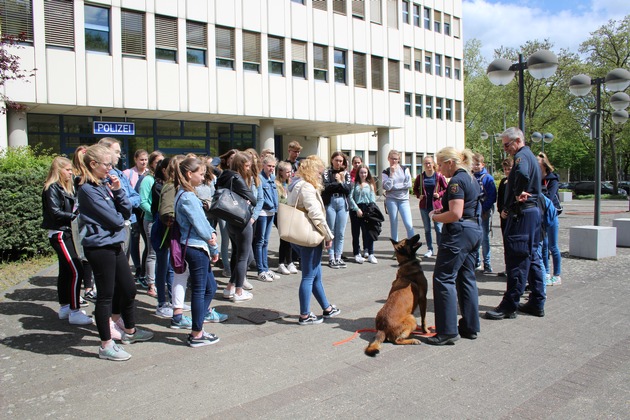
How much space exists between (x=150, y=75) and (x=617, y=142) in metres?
A: 42.6

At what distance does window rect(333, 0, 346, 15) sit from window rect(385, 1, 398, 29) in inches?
147

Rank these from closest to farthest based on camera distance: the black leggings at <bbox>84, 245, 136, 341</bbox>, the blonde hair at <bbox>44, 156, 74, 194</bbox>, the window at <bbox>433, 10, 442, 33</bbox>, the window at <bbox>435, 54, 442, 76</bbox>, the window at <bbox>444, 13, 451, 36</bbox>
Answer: the black leggings at <bbox>84, 245, 136, 341</bbox> → the blonde hair at <bbox>44, 156, 74, 194</bbox> → the window at <bbox>433, 10, 442, 33</bbox> → the window at <bbox>435, 54, 442, 76</bbox> → the window at <bbox>444, 13, 451, 36</bbox>

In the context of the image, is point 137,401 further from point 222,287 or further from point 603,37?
point 603,37

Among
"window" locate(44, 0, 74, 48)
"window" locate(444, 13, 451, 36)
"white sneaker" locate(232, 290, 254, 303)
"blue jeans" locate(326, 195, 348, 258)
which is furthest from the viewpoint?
"window" locate(444, 13, 451, 36)

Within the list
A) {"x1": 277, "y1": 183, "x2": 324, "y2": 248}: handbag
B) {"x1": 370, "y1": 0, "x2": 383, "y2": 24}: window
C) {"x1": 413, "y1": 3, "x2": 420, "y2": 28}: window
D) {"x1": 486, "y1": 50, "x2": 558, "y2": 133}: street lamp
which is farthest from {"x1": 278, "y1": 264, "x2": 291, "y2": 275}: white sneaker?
{"x1": 413, "y1": 3, "x2": 420, "y2": 28}: window

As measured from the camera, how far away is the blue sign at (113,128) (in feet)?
65.0

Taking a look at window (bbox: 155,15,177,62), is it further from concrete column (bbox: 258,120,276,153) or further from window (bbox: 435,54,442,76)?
window (bbox: 435,54,442,76)

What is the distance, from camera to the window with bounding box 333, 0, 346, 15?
2742 cm

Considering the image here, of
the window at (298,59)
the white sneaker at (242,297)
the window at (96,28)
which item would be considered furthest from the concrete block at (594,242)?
the window at (298,59)

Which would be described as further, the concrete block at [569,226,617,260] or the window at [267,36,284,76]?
the window at [267,36,284,76]

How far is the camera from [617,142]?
46.7 meters

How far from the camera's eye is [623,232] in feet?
37.1

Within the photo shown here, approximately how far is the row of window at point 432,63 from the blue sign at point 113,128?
22590 mm

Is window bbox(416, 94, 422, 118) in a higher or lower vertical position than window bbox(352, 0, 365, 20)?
lower
